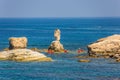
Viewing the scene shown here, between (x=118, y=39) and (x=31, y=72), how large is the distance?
3647 cm

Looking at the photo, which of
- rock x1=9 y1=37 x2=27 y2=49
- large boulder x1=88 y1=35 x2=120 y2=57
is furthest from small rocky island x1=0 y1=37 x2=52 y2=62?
rock x1=9 y1=37 x2=27 y2=49

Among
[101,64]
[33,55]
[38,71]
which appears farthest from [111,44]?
[38,71]

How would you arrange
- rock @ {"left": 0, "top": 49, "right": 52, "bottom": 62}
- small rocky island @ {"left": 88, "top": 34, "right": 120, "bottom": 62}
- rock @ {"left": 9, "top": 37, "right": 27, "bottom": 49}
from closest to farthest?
rock @ {"left": 0, "top": 49, "right": 52, "bottom": 62}, small rocky island @ {"left": 88, "top": 34, "right": 120, "bottom": 62}, rock @ {"left": 9, "top": 37, "right": 27, "bottom": 49}

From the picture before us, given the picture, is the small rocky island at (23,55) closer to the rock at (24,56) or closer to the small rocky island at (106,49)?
the rock at (24,56)

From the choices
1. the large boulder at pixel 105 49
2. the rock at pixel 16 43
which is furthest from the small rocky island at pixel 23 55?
the rock at pixel 16 43

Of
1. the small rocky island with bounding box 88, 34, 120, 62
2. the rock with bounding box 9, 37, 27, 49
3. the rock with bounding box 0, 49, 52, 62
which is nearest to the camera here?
the rock with bounding box 0, 49, 52, 62

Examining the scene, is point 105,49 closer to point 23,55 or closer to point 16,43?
point 23,55

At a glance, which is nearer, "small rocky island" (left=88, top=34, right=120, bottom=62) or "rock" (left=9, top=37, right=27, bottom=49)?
"small rocky island" (left=88, top=34, right=120, bottom=62)

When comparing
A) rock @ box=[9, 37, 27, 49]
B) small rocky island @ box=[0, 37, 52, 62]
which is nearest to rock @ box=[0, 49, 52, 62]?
small rocky island @ box=[0, 37, 52, 62]

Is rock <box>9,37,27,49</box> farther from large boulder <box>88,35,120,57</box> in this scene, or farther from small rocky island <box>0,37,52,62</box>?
large boulder <box>88,35,120,57</box>

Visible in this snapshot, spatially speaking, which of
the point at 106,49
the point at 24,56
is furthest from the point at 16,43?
the point at 106,49

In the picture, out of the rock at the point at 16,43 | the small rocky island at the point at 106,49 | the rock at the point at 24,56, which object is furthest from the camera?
the rock at the point at 16,43

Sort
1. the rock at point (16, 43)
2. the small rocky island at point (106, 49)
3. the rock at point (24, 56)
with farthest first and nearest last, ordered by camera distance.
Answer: the rock at point (16, 43) → the small rocky island at point (106, 49) → the rock at point (24, 56)

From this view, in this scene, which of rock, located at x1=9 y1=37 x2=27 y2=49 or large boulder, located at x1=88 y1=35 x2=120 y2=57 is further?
rock, located at x1=9 y1=37 x2=27 y2=49
